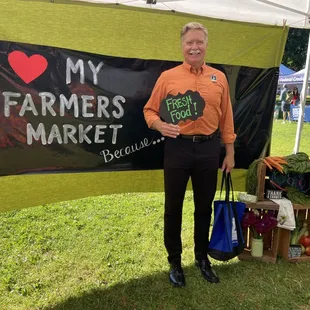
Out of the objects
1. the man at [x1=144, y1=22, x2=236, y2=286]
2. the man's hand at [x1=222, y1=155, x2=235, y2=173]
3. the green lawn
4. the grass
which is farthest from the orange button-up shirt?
the green lawn

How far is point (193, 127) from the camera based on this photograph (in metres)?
2.46

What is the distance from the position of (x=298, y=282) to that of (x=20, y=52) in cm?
289

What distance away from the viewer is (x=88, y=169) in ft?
10.3

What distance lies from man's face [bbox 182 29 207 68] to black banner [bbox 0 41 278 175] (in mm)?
831

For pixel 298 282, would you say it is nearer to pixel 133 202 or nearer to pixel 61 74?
pixel 133 202

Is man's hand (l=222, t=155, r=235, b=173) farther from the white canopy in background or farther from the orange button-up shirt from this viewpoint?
the white canopy in background

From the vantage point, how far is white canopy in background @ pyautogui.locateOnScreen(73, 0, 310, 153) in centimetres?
310

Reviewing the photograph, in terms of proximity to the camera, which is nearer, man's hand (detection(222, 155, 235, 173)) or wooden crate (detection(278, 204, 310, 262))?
man's hand (detection(222, 155, 235, 173))

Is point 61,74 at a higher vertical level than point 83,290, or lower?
higher

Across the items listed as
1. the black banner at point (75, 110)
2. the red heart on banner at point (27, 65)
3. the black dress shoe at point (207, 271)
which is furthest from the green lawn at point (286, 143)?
the red heart on banner at point (27, 65)

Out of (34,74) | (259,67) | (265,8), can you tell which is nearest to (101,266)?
(34,74)

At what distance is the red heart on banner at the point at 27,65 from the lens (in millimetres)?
2693

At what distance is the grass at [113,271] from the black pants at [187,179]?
32 cm

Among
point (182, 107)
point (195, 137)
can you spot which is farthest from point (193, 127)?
point (182, 107)
